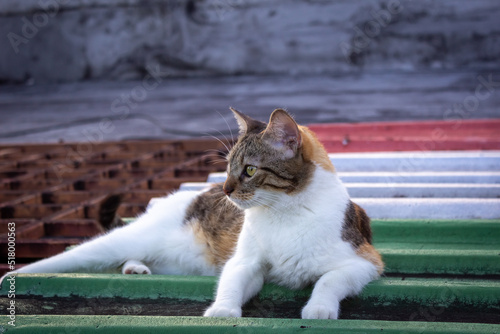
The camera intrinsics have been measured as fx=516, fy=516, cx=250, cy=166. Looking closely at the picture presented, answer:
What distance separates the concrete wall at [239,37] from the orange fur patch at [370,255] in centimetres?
1081

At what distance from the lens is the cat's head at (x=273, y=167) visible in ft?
7.29

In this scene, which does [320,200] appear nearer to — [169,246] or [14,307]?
[169,246]

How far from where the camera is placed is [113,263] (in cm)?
277

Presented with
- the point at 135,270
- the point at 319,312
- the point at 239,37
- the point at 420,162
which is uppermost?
the point at 239,37

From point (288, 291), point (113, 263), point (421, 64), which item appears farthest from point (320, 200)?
point (421, 64)

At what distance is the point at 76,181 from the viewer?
452 centimetres

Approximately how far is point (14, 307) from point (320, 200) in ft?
4.47

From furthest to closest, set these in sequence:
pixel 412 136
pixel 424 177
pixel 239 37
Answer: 1. pixel 239 37
2. pixel 412 136
3. pixel 424 177

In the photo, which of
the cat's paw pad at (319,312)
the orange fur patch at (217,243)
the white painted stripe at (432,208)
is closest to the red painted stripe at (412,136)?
the white painted stripe at (432,208)

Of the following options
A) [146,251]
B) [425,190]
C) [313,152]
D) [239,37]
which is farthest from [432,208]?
[239,37]

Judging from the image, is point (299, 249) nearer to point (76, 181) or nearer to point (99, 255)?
point (99, 255)

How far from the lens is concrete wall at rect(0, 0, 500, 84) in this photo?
12.1 meters

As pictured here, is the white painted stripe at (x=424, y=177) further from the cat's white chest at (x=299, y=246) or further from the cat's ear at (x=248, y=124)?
the cat's white chest at (x=299, y=246)

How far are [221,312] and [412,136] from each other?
3813 mm
